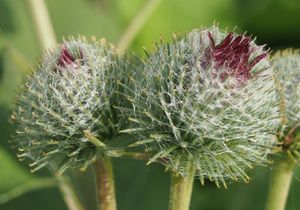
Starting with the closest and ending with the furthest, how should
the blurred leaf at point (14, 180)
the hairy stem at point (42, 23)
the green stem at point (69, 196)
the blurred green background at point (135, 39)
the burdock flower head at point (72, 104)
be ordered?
the burdock flower head at point (72, 104) → the green stem at point (69, 196) → the blurred leaf at point (14, 180) → the blurred green background at point (135, 39) → the hairy stem at point (42, 23)

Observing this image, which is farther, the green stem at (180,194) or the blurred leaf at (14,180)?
the blurred leaf at (14,180)

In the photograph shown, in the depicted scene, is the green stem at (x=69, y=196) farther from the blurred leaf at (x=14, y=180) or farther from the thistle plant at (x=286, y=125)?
the thistle plant at (x=286, y=125)

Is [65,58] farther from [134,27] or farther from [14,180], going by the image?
[134,27]

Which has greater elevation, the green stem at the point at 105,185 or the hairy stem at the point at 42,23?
the hairy stem at the point at 42,23

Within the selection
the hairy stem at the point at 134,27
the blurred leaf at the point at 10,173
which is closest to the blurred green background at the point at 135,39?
the blurred leaf at the point at 10,173

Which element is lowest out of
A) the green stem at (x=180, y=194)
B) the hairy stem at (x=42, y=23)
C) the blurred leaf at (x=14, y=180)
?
the green stem at (x=180, y=194)

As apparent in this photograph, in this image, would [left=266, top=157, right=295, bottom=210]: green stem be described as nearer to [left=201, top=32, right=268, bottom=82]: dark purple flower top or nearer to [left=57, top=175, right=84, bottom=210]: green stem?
[left=201, top=32, right=268, bottom=82]: dark purple flower top

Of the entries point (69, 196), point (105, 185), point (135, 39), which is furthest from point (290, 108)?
point (135, 39)

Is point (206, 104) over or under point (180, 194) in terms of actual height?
over

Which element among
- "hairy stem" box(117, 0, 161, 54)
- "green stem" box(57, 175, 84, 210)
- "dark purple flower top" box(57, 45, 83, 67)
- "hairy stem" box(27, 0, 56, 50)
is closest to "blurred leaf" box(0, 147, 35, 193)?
"green stem" box(57, 175, 84, 210)
